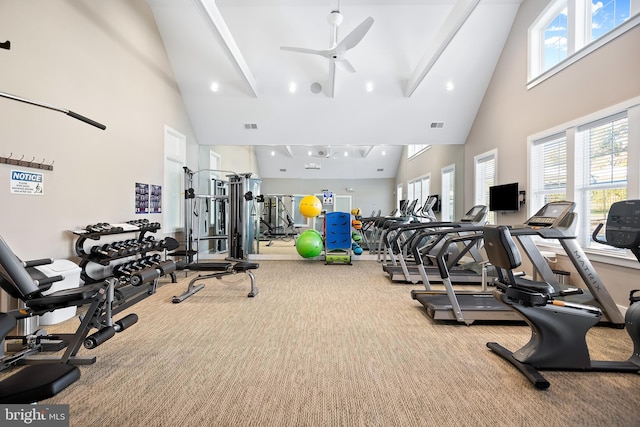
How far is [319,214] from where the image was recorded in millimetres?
7766

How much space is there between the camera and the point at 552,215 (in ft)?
10.6

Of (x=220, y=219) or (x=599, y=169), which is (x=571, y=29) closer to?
(x=599, y=169)

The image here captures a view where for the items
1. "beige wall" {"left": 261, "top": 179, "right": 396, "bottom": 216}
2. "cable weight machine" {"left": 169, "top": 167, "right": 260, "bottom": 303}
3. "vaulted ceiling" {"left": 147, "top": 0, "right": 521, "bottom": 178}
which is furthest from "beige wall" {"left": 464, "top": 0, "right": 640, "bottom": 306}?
"cable weight machine" {"left": 169, "top": 167, "right": 260, "bottom": 303}

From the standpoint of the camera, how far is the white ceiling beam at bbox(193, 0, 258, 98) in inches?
165

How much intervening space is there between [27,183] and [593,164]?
652cm

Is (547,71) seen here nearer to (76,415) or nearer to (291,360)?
(291,360)

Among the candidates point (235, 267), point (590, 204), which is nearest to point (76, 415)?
point (235, 267)

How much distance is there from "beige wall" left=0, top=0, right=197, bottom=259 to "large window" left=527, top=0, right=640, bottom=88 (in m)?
6.33

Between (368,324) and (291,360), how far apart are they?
3.66 feet

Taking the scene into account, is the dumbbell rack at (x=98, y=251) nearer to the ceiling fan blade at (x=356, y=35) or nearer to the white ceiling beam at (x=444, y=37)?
the ceiling fan blade at (x=356, y=35)

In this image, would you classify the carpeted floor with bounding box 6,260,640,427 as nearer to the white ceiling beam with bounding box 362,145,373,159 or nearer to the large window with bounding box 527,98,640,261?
the large window with bounding box 527,98,640,261

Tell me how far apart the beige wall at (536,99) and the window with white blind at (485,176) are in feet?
0.48

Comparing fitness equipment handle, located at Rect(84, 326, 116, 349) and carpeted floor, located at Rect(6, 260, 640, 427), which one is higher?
fitness equipment handle, located at Rect(84, 326, 116, 349)

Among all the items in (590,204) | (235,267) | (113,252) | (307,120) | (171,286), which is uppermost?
(307,120)
